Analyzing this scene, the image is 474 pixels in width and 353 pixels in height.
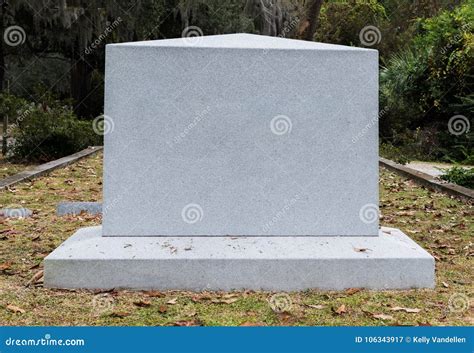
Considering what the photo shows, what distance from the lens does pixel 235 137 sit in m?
4.39

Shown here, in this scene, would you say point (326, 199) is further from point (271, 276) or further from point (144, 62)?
point (144, 62)

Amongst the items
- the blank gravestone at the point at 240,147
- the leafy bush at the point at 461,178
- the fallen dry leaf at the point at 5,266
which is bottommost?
the fallen dry leaf at the point at 5,266

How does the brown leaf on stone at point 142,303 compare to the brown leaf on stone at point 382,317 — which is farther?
the brown leaf on stone at point 142,303

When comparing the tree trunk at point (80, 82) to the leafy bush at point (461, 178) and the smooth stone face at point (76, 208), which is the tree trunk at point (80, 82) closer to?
the leafy bush at point (461, 178)

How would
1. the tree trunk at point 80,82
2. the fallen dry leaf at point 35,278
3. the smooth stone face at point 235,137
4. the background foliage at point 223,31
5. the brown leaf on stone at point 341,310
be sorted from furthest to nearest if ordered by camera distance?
the tree trunk at point 80,82, the background foliage at point 223,31, the smooth stone face at point 235,137, the fallen dry leaf at point 35,278, the brown leaf on stone at point 341,310
